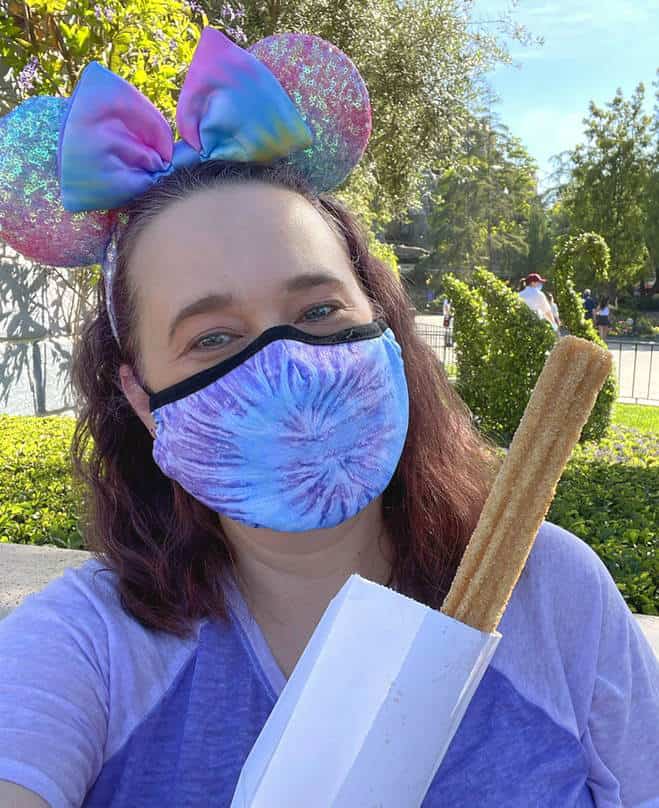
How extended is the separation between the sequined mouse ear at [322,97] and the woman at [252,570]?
0.53 ft

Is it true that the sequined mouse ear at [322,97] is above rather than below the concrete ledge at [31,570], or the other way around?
above

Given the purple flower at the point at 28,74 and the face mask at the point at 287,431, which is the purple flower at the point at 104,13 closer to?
the purple flower at the point at 28,74

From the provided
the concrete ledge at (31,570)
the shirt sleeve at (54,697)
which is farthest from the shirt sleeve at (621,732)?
the concrete ledge at (31,570)

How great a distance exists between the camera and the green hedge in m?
4.02

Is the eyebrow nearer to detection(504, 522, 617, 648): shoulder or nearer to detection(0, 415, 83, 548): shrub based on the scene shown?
detection(504, 522, 617, 648): shoulder

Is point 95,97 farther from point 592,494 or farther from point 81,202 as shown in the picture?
point 592,494

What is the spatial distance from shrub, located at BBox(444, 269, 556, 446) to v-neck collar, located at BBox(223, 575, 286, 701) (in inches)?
276

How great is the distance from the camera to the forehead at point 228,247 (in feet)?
4.73

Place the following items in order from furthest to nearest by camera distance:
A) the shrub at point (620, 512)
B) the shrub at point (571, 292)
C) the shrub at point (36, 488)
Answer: the shrub at point (571, 292) < the shrub at point (36, 488) < the shrub at point (620, 512)

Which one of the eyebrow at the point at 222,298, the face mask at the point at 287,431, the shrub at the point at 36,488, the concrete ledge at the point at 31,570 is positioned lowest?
the shrub at the point at 36,488

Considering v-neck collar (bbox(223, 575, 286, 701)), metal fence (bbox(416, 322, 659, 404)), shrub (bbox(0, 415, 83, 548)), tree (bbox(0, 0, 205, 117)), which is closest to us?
v-neck collar (bbox(223, 575, 286, 701))

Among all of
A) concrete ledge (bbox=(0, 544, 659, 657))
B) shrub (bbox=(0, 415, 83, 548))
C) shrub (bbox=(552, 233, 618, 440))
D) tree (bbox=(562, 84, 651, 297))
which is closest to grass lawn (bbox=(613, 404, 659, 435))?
shrub (bbox=(552, 233, 618, 440))

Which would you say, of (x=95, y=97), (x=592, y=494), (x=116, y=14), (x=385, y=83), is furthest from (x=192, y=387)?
(x=385, y=83)

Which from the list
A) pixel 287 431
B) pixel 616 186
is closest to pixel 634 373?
pixel 287 431
